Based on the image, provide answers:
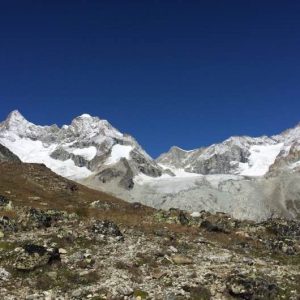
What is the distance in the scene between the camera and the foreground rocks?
31.2 m

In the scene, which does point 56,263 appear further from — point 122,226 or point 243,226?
point 243,226

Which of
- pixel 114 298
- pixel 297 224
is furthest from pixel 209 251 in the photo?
pixel 297 224

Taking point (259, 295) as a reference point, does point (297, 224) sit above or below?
above

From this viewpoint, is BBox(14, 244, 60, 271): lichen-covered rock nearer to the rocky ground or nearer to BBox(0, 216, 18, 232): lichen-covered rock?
the rocky ground

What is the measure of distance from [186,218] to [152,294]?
84.6 ft

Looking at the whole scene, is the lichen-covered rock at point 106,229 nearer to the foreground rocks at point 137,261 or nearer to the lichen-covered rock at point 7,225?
the foreground rocks at point 137,261

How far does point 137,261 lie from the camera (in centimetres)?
3641

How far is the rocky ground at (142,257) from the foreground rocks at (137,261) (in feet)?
0.20

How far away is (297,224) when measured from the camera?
188ft

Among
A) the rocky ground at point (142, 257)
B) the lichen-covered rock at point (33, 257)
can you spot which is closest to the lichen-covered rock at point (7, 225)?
the rocky ground at point (142, 257)

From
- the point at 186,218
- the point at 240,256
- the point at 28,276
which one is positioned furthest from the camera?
the point at 186,218

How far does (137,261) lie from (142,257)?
100cm

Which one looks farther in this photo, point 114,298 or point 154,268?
point 154,268

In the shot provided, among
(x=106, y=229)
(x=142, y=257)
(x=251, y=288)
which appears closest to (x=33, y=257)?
(x=142, y=257)
